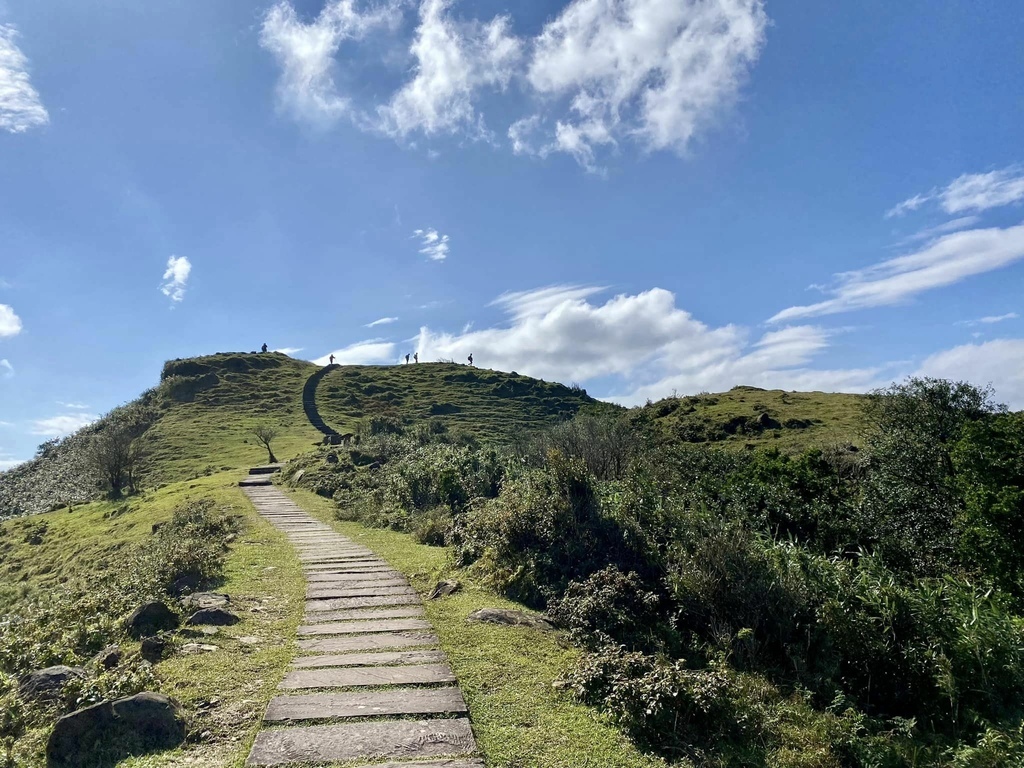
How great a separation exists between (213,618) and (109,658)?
131 centimetres

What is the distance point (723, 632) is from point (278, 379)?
85951mm

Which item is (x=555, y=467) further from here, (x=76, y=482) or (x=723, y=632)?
(x=76, y=482)

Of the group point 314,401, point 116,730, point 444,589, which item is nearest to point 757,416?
point 444,589

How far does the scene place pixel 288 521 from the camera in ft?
55.1

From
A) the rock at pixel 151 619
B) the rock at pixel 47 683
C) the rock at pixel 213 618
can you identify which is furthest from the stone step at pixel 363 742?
the rock at pixel 151 619

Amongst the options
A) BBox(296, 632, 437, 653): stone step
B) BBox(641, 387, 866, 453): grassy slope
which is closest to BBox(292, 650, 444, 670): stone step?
BBox(296, 632, 437, 653): stone step

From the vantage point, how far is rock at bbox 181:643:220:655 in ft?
20.5

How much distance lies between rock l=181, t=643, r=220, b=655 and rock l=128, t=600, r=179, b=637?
86 cm

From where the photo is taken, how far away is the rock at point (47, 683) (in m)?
5.19

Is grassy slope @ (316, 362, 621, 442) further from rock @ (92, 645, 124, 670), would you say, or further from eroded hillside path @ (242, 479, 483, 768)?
A: rock @ (92, 645, 124, 670)

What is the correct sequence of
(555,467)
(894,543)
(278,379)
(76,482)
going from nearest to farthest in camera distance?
(555,467)
(894,543)
(76,482)
(278,379)

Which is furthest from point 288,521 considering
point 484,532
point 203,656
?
point 203,656

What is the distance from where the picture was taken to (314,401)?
75.6 m

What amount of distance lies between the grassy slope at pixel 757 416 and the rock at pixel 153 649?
123 feet
